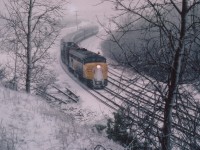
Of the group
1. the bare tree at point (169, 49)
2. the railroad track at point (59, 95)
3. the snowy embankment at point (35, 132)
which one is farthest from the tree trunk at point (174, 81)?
the railroad track at point (59, 95)

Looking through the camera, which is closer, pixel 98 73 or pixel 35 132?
pixel 35 132

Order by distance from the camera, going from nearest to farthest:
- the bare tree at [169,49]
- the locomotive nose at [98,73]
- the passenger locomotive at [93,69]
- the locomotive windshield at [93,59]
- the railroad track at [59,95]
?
the bare tree at [169,49]
the railroad track at [59,95]
the locomotive windshield at [93,59]
the passenger locomotive at [93,69]
the locomotive nose at [98,73]

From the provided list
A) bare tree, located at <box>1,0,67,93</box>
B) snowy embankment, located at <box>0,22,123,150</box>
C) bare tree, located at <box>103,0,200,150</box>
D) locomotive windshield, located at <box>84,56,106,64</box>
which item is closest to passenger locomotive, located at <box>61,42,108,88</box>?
locomotive windshield, located at <box>84,56,106,64</box>

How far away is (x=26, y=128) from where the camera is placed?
408 inches

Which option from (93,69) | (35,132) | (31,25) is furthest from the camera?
(93,69)

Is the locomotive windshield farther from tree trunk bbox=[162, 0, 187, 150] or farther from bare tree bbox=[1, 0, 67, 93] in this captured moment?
tree trunk bbox=[162, 0, 187, 150]

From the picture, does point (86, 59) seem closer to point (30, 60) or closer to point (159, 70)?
point (30, 60)

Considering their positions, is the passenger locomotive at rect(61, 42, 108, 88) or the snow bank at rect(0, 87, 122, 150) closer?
the snow bank at rect(0, 87, 122, 150)

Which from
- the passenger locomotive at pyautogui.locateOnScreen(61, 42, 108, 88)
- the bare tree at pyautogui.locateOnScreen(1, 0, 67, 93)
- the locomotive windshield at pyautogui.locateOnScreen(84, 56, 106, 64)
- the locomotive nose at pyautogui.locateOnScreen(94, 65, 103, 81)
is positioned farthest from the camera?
the locomotive nose at pyautogui.locateOnScreen(94, 65, 103, 81)

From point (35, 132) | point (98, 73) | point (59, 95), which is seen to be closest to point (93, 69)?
point (98, 73)

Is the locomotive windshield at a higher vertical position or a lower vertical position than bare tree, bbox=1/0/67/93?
lower

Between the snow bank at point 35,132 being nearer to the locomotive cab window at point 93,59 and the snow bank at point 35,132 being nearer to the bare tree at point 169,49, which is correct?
the bare tree at point 169,49

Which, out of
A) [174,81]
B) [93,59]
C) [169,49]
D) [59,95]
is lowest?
[59,95]

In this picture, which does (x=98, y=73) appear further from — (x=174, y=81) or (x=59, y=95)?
(x=174, y=81)
